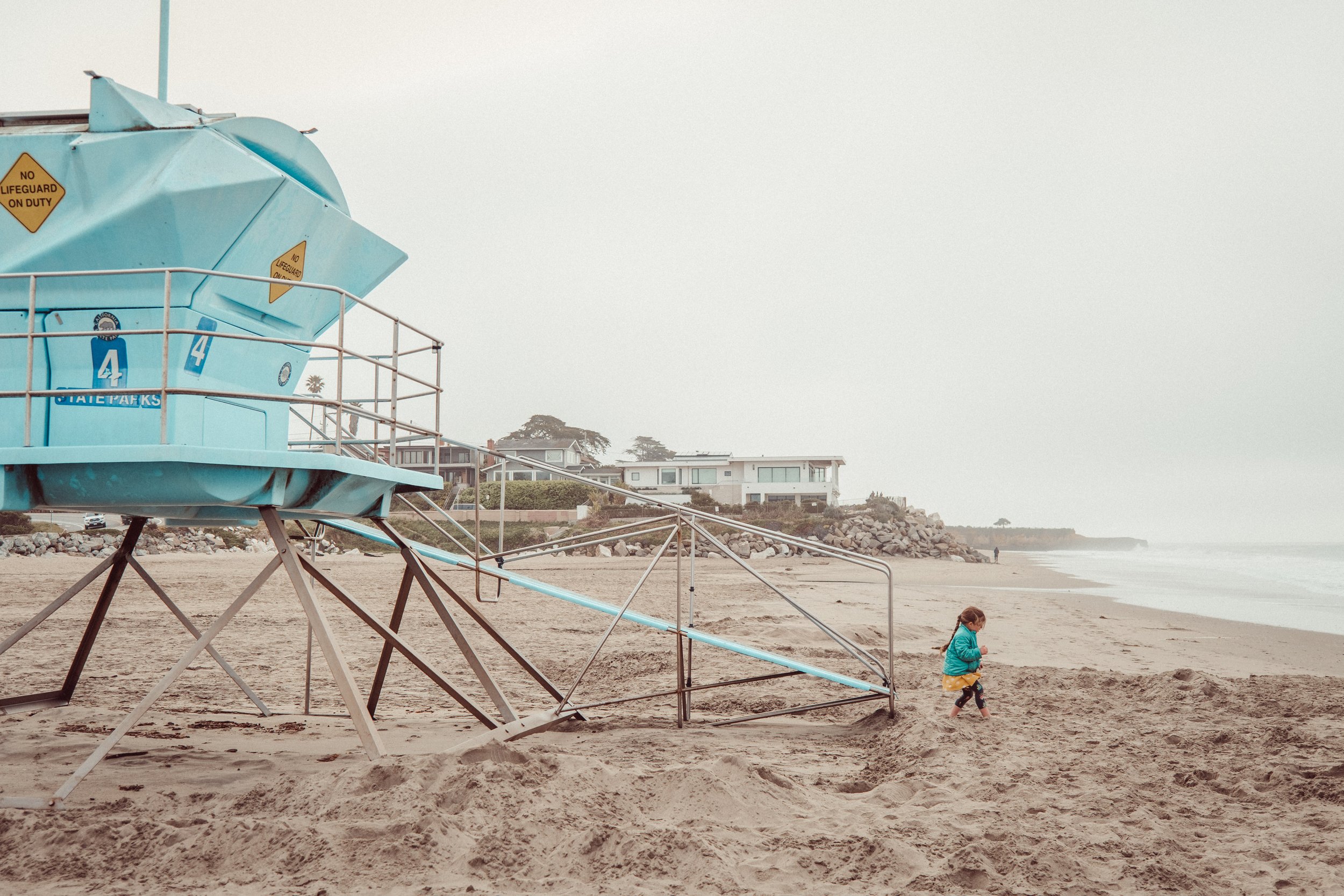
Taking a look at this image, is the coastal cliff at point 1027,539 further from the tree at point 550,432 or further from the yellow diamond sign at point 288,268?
the yellow diamond sign at point 288,268

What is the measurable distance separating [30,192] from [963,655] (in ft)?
27.5

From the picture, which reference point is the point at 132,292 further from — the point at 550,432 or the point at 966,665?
the point at 550,432

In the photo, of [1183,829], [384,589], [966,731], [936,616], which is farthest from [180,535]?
[1183,829]

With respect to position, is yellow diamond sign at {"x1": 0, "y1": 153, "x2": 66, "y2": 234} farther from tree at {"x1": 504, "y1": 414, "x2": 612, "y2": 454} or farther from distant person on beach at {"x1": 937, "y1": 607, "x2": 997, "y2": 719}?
tree at {"x1": 504, "y1": 414, "x2": 612, "y2": 454}

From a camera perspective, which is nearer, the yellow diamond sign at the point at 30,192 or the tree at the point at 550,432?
the yellow diamond sign at the point at 30,192

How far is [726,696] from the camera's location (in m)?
10.4

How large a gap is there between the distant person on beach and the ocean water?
43.9 feet

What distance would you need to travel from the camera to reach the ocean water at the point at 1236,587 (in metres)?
21.5

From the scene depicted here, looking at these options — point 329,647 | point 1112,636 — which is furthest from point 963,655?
point 1112,636

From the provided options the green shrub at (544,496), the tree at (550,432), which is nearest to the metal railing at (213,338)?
the green shrub at (544,496)

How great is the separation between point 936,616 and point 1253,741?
11.8 meters

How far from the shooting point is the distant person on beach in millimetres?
8812

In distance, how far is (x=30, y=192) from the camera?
6105 mm

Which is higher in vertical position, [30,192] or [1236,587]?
[30,192]
